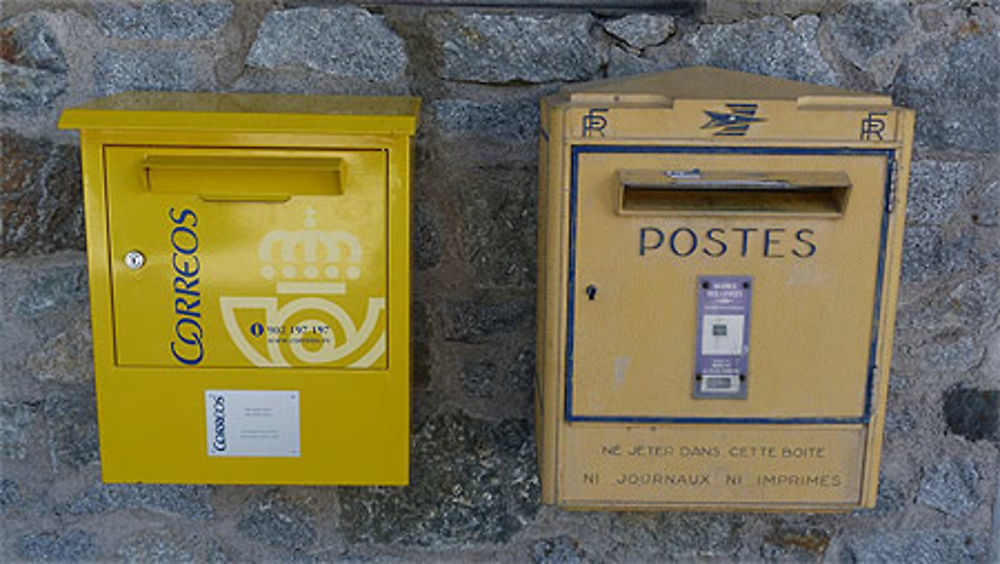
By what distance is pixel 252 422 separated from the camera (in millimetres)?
2006

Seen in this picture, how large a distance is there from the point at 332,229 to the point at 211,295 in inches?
10.3

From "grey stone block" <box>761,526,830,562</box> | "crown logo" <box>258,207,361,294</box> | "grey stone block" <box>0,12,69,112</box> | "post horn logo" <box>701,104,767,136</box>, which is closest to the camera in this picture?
"post horn logo" <box>701,104,767,136</box>

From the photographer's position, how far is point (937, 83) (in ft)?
7.28

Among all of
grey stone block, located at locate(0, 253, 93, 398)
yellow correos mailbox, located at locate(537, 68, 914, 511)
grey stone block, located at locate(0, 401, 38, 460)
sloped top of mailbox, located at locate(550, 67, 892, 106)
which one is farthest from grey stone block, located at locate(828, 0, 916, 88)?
grey stone block, located at locate(0, 401, 38, 460)

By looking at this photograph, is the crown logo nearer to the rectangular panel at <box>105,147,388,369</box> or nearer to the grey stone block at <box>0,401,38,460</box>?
the rectangular panel at <box>105,147,388,369</box>

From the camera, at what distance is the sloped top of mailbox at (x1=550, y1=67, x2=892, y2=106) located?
181 centimetres

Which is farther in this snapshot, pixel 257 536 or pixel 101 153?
pixel 257 536

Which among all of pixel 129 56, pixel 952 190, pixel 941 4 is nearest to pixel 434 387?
pixel 129 56

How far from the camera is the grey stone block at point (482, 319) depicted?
2.31 meters

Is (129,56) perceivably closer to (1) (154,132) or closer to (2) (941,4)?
(1) (154,132)

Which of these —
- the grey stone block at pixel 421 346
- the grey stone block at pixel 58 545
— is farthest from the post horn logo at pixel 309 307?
the grey stone block at pixel 58 545

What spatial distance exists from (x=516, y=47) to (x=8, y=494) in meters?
1.52

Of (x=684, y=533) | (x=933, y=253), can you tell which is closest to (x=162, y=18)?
(x=684, y=533)

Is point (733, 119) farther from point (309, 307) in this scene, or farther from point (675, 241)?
point (309, 307)
